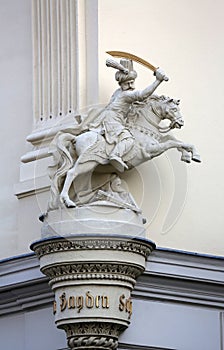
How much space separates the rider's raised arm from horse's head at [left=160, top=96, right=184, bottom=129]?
0.18 metres

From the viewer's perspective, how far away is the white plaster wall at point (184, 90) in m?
10.7

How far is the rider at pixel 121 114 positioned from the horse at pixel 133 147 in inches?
1.7

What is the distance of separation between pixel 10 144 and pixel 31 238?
29.0 inches

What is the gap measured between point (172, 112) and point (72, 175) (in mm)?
745

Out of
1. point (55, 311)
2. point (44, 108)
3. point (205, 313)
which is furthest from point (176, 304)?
point (44, 108)

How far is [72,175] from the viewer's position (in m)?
10.3

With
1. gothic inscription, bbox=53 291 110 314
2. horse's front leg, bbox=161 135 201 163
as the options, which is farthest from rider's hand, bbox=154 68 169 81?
gothic inscription, bbox=53 291 110 314

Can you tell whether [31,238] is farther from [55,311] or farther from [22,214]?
[55,311]

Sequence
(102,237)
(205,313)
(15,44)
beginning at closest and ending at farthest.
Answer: (102,237)
(205,313)
(15,44)

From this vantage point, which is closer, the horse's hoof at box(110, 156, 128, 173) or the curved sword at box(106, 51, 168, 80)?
the horse's hoof at box(110, 156, 128, 173)

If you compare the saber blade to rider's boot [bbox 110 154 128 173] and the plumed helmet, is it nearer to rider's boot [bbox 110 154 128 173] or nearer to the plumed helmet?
the plumed helmet

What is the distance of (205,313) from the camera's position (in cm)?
1076

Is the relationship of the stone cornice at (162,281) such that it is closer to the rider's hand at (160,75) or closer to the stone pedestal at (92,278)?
the stone pedestal at (92,278)

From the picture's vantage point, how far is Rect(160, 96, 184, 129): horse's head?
10.4 meters
